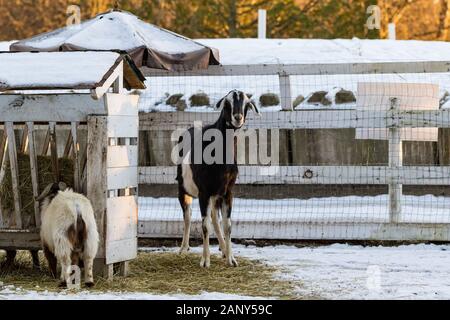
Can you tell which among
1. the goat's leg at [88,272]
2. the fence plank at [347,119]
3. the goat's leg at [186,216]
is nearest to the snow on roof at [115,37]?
the fence plank at [347,119]

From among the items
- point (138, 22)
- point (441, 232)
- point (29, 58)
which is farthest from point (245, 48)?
point (29, 58)

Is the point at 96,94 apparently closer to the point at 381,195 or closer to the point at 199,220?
the point at 199,220

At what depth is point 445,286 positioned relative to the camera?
9.18 metres

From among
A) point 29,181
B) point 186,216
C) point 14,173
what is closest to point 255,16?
point 186,216

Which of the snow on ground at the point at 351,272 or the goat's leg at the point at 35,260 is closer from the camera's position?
the snow on ground at the point at 351,272

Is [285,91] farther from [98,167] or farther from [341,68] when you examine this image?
[98,167]

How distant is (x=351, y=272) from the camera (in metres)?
10.0

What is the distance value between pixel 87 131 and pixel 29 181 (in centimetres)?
89

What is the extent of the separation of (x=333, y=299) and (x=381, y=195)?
7058 mm

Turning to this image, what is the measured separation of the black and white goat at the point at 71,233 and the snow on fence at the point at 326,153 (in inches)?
129

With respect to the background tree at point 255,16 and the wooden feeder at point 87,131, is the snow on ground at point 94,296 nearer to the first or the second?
the wooden feeder at point 87,131

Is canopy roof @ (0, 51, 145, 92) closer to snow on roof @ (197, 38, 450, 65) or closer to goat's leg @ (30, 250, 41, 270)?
goat's leg @ (30, 250, 41, 270)

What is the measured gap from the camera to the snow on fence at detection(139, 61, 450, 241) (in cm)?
1197

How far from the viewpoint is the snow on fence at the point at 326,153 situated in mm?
11969
